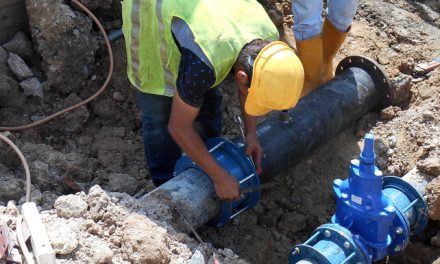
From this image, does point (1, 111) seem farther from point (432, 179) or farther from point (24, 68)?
point (432, 179)

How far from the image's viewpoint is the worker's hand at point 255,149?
127 inches

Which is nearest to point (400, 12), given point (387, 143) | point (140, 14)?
point (387, 143)

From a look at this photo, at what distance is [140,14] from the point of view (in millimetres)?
3068

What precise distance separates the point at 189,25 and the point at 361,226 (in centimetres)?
117

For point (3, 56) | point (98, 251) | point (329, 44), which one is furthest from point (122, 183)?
point (329, 44)

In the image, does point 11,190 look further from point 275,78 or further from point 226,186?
point 275,78

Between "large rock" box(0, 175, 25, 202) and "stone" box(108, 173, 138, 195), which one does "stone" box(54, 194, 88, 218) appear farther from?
"stone" box(108, 173, 138, 195)

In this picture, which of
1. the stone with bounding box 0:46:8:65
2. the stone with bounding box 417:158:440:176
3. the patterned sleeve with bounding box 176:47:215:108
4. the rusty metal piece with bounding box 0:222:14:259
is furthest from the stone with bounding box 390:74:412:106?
the rusty metal piece with bounding box 0:222:14:259

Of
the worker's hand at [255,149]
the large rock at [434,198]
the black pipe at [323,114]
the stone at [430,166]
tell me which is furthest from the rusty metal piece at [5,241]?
the stone at [430,166]

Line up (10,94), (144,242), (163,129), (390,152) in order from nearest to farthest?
(144,242)
(163,129)
(390,152)
(10,94)

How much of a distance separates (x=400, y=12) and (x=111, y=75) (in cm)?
234

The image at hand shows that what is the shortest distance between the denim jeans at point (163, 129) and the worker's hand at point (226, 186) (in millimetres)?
603

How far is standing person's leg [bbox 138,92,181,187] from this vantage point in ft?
11.2

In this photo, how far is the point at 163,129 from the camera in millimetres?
3525
